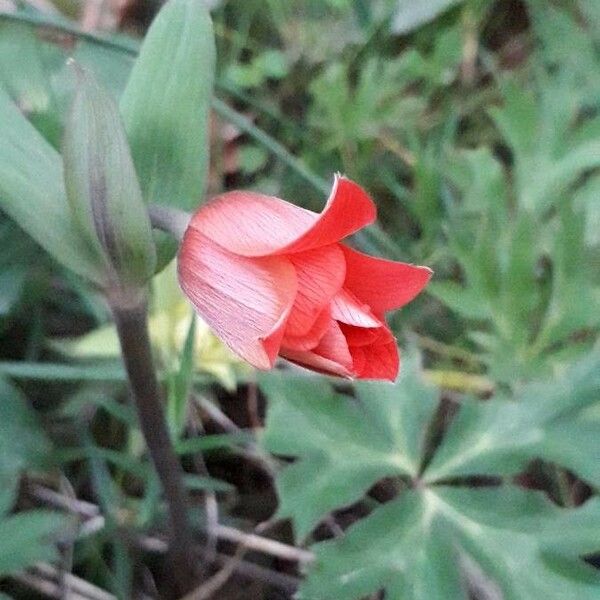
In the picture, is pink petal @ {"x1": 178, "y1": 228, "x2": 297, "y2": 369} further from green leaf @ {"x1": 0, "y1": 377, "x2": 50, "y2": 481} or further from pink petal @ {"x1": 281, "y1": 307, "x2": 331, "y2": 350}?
green leaf @ {"x1": 0, "y1": 377, "x2": 50, "y2": 481}

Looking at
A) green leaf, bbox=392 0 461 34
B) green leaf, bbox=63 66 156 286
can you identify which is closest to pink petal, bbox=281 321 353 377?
green leaf, bbox=63 66 156 286

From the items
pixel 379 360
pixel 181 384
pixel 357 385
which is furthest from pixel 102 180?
pixel 357 385

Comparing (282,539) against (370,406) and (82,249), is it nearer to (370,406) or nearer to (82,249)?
(370,406)

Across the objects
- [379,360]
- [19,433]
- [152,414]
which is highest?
[379,360]

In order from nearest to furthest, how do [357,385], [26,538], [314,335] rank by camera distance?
[314,335]
[26,538]
[357,385]

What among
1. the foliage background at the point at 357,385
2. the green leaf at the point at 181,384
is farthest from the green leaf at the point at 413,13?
the green leaf at the point at 181,384

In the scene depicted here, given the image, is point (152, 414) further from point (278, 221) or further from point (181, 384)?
point (278, 221)

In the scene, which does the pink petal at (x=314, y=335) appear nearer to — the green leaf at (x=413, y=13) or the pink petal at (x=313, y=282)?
the pink petal at (x=313, y=282)
